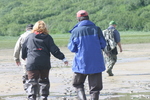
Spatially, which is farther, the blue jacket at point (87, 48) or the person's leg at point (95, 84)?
the person's leg at point (95, 84)

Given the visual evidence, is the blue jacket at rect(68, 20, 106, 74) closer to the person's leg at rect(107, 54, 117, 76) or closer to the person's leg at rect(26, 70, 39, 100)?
the person's leg at rect(26, 70, 39, 100)

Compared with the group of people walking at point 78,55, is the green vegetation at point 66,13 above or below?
below

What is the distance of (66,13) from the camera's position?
4286 inches

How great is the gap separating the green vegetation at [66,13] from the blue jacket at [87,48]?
73.1 meters

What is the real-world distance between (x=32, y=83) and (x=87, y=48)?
1492 millimetres

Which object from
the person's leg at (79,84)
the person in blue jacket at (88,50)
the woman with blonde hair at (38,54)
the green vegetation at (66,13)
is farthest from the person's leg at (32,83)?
the green vegetation at (66,13)

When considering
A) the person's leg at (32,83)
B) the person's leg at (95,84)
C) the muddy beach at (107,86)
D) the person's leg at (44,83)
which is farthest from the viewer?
the muddy beach at (107,86)

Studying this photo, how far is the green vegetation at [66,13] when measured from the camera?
8891cm

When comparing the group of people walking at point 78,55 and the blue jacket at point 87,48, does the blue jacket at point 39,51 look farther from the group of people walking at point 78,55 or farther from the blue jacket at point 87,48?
the blue jacket at point 87,48

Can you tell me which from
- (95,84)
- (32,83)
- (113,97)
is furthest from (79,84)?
(113,97)

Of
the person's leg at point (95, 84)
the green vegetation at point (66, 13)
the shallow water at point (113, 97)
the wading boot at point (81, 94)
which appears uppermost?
the person's leg at point (95, 84)

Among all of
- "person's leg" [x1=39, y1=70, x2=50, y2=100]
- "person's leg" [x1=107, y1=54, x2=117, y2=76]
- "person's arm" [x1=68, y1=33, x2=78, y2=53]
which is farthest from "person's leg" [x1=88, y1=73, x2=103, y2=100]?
"person's leg" [x1=107, y1=54, x2=117, y2=76]

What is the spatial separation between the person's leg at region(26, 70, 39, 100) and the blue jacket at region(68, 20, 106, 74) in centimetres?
107

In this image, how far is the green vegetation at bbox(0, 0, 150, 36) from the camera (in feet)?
292
